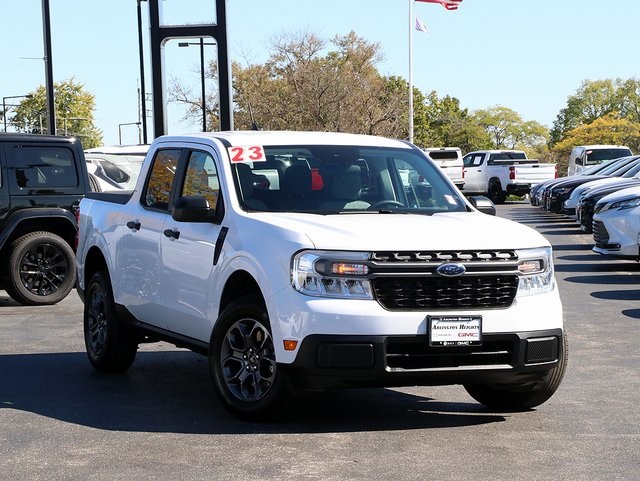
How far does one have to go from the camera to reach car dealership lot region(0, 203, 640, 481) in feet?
21.8

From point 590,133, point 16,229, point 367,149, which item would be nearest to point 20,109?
point 590,133

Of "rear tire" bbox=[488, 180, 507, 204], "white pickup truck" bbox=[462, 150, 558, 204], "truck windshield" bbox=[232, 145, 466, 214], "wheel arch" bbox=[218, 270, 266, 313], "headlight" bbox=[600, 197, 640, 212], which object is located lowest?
"rear tire" bbox=[488, 180, 507, 204]

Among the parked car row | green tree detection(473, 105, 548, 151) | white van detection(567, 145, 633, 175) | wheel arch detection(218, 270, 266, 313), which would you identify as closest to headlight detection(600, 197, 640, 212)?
the parked car row

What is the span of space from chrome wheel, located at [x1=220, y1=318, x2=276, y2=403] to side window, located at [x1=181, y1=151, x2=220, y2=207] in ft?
3.49

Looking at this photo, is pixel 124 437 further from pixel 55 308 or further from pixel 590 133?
pixel 590 133

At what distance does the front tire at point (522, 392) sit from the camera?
26.3ft

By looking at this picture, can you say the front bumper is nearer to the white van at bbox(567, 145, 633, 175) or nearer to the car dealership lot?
the car dealership lot

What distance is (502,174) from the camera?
157ft

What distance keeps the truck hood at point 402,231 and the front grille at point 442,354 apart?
55 centimetres

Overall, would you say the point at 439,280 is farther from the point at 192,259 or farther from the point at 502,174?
the point at 502,174

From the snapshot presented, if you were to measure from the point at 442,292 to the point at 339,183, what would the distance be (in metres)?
1.47

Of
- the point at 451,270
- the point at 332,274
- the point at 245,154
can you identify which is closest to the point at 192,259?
the point at 245,154

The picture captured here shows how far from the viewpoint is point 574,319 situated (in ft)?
44.7

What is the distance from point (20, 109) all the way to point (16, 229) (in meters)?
104
